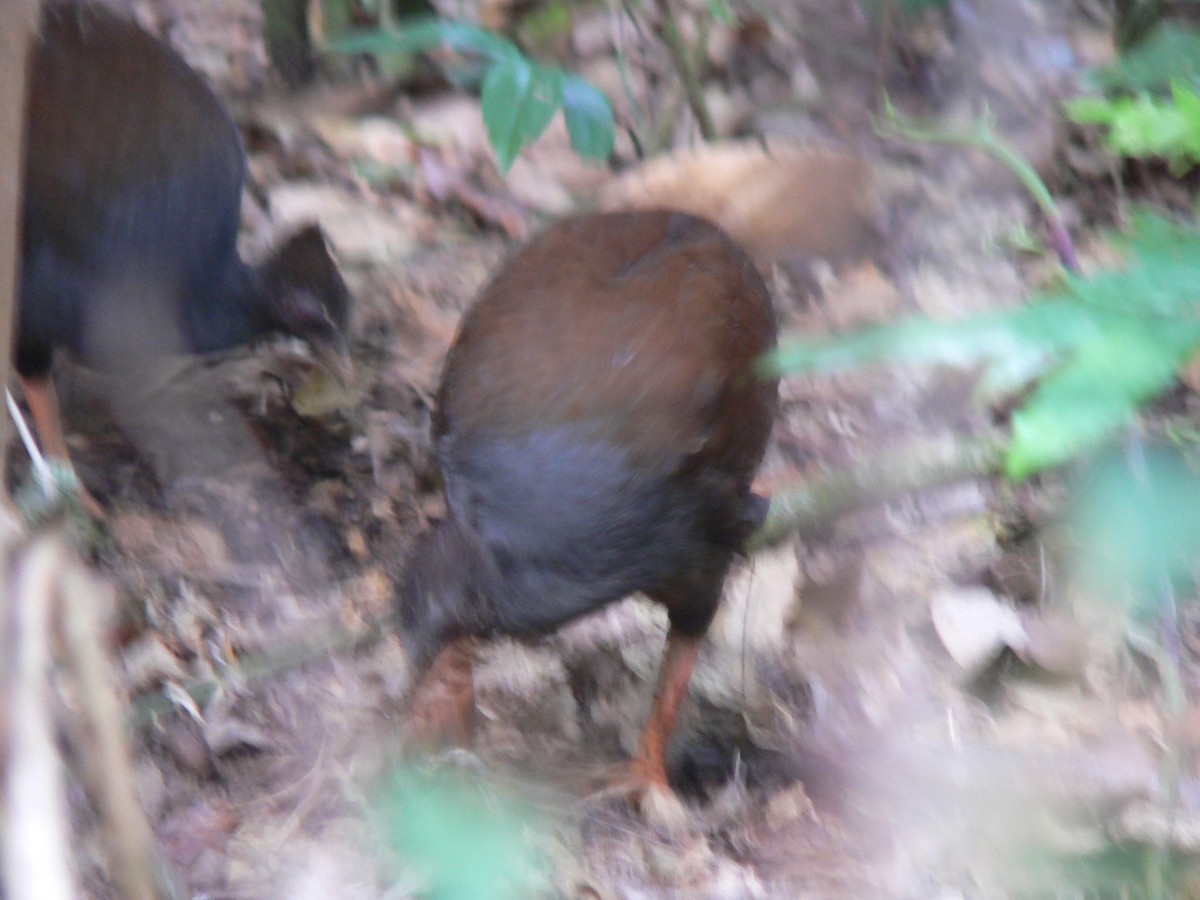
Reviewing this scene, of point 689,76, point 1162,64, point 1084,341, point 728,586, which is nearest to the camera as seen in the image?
point 1084,341

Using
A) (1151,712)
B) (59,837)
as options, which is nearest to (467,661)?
(1151,712)

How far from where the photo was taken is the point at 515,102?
2490 mm

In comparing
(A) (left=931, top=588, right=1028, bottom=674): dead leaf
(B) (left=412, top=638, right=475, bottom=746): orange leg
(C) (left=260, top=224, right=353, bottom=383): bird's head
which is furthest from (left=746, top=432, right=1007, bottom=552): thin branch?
(C) (left=260, top=224, right=353, bottom=383): bird's head

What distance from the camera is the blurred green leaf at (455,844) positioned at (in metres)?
1.21

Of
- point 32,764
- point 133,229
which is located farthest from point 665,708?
point 32,764

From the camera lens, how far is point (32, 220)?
2.67 meters

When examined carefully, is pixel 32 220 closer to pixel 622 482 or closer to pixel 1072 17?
pixel 622 482

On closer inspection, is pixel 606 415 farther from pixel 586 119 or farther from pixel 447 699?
pixel 586 119

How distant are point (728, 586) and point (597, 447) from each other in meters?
0.78

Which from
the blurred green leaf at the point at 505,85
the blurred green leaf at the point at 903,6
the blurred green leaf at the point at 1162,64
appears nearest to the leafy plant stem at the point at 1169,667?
the blurred green leaf at the point at 1162,64

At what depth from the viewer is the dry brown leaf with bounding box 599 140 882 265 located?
10.5 ft

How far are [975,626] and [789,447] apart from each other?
779 millimetres

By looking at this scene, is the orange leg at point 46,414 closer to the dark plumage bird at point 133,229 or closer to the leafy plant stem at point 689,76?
the dark plumage bird at point 133,229

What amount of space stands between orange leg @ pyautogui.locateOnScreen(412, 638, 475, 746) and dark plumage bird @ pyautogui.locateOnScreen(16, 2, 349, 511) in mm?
1012
